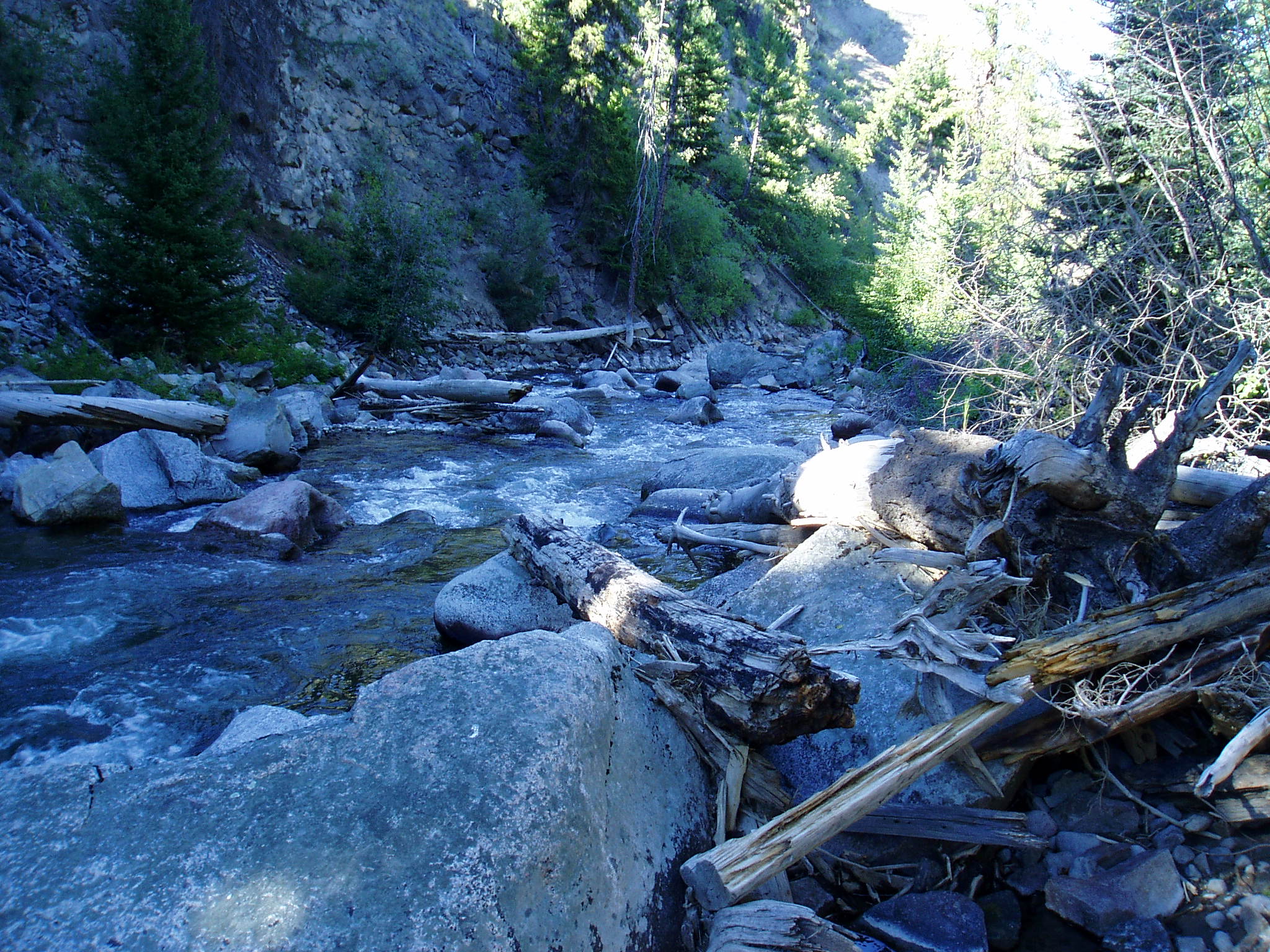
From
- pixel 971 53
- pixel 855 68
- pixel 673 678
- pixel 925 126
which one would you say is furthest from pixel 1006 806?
pixel 855 68

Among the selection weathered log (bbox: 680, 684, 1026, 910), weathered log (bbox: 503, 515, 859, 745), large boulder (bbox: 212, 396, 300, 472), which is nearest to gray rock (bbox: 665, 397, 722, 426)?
large boulder (bbox: 212, 396, 300, 472)

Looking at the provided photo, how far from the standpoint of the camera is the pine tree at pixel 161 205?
11344 millimetres

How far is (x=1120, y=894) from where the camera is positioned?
2.41 metres

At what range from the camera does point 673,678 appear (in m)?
2.90

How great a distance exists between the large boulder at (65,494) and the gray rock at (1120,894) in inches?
294

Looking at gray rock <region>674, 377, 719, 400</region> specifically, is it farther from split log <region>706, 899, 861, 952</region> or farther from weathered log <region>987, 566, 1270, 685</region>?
split log <region>706, 899, 861, 952</region>

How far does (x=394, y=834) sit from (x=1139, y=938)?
7.39 feet

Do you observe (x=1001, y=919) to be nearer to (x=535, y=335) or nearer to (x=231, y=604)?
(x=231, y=604)

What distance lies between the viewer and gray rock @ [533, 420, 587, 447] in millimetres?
11430

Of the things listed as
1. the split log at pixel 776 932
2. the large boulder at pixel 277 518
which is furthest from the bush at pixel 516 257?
the split log at pixel 776 932

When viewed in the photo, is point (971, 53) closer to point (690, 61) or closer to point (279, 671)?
point (690, 61)

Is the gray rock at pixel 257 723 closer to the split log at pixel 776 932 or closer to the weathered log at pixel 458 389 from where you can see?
the split log at pixel 776 932

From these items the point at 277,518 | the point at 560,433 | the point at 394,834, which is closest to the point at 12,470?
the point at 277,518

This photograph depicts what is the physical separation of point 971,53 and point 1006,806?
22594 mm
